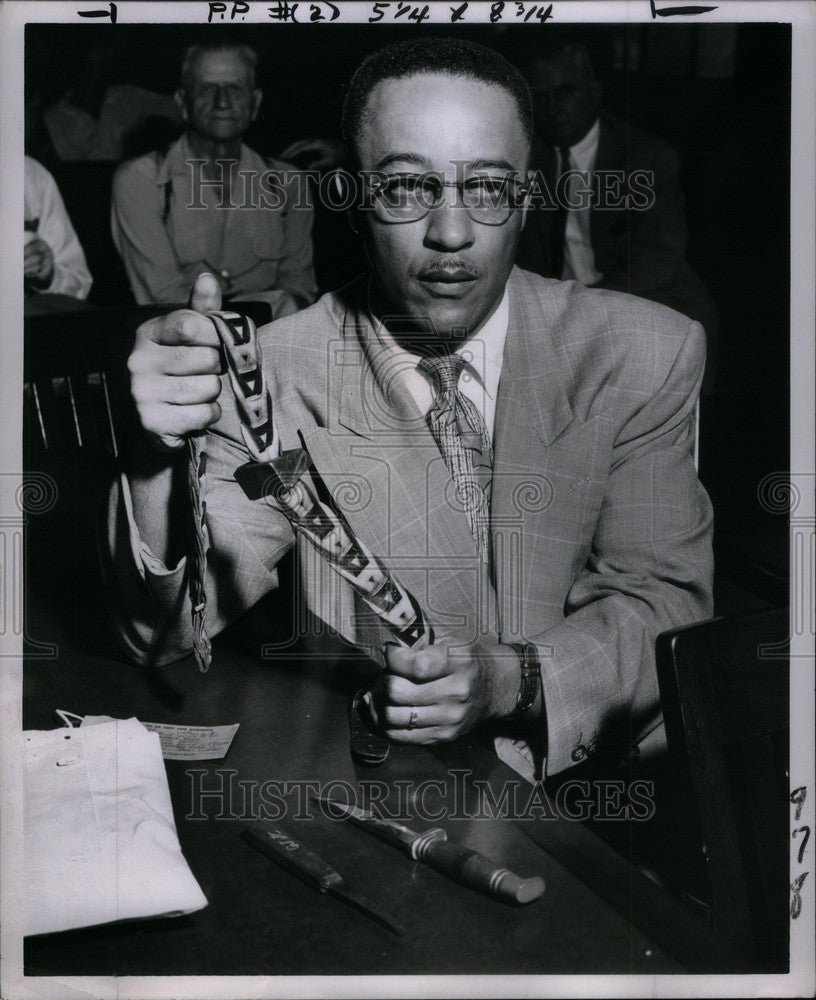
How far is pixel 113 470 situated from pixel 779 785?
0.87 meters

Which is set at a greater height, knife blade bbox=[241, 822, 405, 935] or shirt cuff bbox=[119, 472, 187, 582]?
shirt cuff bbox=[119, 472, 187, 582]

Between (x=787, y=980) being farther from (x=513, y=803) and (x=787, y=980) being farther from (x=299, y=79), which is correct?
(x=299, y=79)

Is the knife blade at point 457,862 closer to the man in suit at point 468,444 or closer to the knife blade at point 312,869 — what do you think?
the knife blade at point 312,869

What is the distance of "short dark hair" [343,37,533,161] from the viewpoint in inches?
45.3

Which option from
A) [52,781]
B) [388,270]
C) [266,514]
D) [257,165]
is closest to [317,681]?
[266,514]

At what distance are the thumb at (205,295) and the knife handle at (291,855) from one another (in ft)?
1.87

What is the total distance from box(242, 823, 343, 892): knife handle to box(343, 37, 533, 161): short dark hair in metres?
0.73

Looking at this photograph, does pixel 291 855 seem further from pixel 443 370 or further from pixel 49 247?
pixel 49 247

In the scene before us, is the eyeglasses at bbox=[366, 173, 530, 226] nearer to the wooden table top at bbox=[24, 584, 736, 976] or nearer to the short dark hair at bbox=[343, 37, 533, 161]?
the short dark hair at bbox=[343, 37, 533, 161]

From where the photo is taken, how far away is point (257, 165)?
1194 millimetres

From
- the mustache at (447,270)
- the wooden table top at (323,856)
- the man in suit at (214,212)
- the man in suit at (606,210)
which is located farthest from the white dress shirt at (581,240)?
the wooden table top at (323,856)

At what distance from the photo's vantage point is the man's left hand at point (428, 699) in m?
1.10
